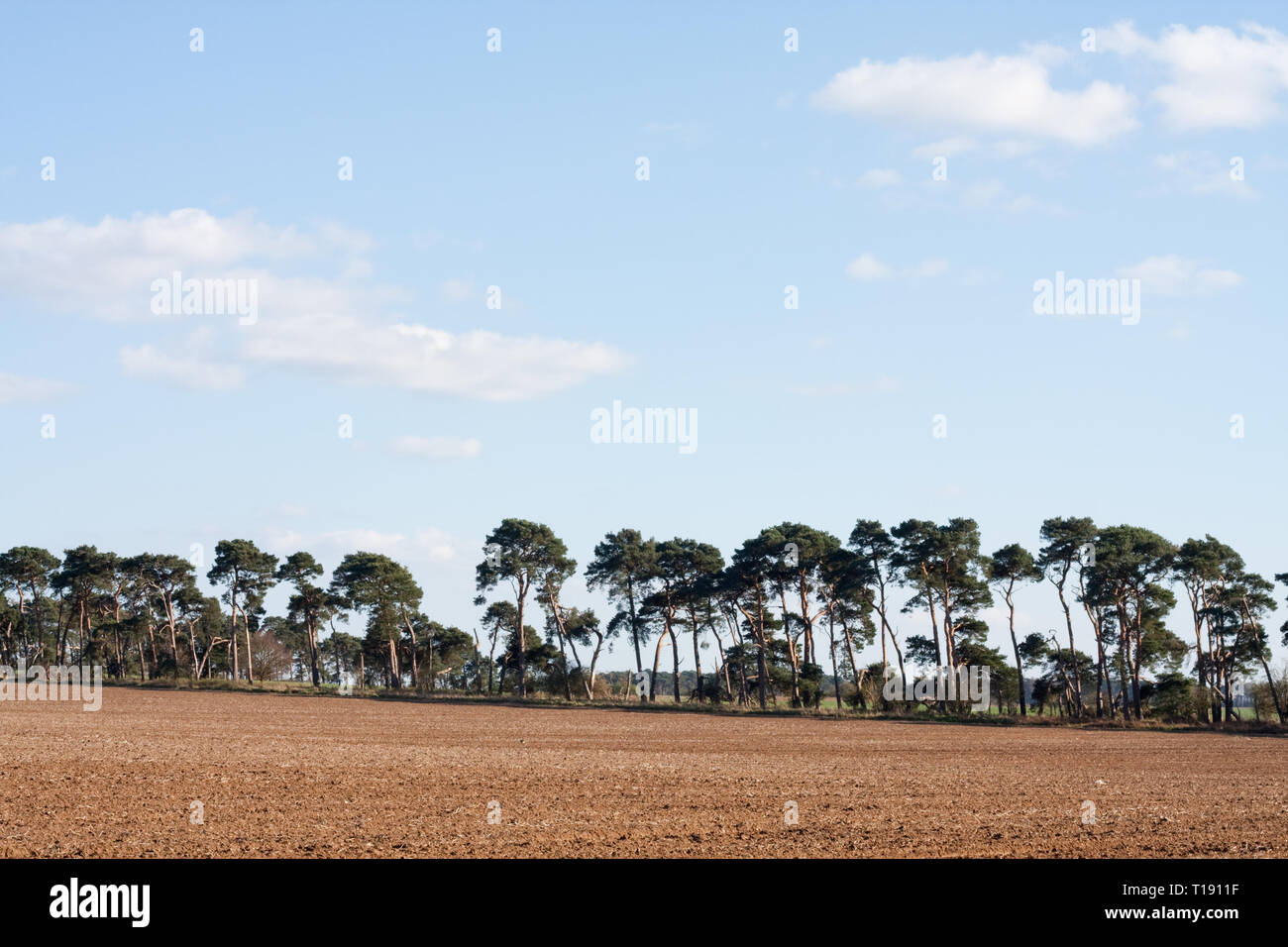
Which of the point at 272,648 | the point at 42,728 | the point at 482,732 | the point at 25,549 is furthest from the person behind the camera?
the point at 272,648

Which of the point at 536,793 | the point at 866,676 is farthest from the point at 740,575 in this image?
the point at 536,793

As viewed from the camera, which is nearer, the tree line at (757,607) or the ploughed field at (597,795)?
the ploughed field at (597,795)

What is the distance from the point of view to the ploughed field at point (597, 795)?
53.1 feet

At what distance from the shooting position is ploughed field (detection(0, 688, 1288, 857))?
1619cm

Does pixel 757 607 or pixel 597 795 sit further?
pixel 757 607

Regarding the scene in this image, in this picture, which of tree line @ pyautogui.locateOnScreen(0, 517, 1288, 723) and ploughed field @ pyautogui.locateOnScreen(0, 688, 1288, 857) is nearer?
ploughed field @ pyautogui.locateOnScreen(0, 688, 1288, 857)

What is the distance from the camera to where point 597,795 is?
2253cm

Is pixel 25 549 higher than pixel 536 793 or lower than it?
higher

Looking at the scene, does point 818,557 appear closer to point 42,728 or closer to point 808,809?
point 42,728

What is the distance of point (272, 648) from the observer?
545 feet

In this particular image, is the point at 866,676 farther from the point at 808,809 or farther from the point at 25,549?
the point at 25,549

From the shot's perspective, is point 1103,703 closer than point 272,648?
Yes
